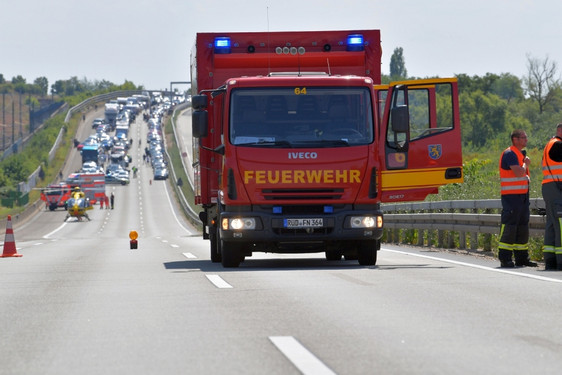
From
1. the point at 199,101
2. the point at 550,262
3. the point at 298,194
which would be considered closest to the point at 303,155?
the point at 298,194


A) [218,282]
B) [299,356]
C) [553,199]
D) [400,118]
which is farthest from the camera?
[400,118]

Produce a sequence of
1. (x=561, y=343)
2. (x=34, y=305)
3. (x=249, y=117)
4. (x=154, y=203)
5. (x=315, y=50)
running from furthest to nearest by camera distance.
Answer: (x=154, y=203) < (x=315, y=50) < (x=249, y=117) < (x=34, y=305) < (x=561, y=343)

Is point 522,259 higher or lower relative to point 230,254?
lower

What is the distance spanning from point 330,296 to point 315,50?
A: 659 centimetres

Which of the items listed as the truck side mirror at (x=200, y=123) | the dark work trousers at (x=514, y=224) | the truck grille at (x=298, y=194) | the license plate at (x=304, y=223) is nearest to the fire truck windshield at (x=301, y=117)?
the truck side mirror at (x=200, y=123)

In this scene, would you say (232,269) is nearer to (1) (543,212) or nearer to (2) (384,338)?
(1) (543,212)

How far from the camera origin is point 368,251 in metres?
16.6

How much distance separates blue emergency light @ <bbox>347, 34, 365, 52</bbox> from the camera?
56.6 feet

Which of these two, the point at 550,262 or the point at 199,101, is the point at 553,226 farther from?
the point at 199,101

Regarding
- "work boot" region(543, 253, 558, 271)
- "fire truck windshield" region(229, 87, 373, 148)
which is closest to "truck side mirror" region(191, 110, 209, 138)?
"fire truck windshield" region(229, 87, 373, 148)

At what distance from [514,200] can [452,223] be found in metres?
6.27

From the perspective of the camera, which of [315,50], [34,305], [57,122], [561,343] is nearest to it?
[561,343]

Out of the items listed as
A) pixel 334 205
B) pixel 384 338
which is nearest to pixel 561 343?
pixel 384 338

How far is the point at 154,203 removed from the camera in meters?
104
